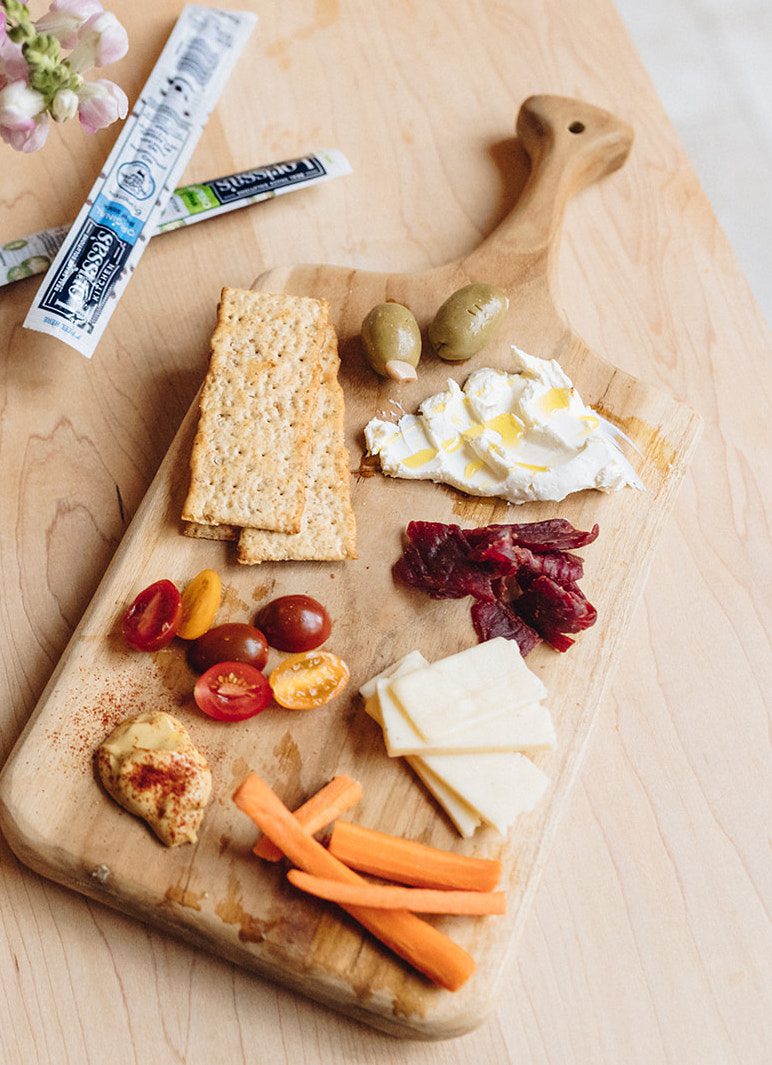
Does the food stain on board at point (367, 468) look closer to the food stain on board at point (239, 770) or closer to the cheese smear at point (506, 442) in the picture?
the cheese smear at point (506, 442)

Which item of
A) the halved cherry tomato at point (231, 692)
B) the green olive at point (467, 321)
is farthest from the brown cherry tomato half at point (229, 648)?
the green olive at point (467, 321)

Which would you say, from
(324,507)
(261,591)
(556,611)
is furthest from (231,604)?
(556,611)

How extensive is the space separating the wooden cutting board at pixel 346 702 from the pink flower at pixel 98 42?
0.81 meters

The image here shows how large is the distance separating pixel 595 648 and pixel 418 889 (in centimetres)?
60

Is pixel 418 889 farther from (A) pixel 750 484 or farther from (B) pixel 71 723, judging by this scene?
(A) pixel 750 484

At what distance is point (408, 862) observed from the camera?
1.70 meters

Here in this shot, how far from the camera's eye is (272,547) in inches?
78.4

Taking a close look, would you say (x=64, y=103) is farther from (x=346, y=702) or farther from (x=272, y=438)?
(x=346, y=702)

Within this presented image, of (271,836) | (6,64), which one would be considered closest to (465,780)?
(271,836)

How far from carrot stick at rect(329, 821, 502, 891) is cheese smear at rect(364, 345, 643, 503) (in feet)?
2.50

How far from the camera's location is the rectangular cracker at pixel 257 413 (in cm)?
200

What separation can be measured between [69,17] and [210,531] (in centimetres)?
95

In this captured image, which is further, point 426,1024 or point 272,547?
point 272,547

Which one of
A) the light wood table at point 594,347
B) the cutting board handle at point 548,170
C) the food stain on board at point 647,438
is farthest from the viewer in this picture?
the cutting board handle at point 548,170
